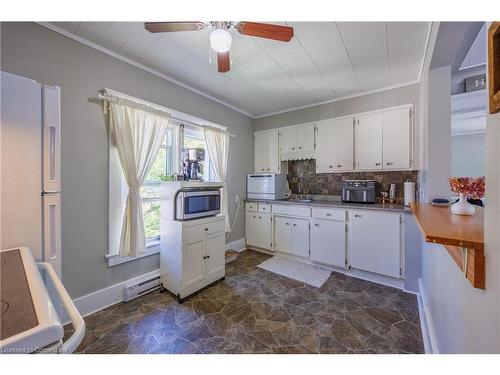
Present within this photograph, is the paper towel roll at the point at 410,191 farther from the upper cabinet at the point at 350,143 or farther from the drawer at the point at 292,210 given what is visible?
the drawer at the point at 292,210

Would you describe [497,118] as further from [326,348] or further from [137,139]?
[137,139]

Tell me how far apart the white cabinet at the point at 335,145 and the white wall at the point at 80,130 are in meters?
2.67

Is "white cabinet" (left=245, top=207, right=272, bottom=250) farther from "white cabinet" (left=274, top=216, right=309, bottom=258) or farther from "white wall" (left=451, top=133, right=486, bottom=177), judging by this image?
"white wall" (left=451, top=133, right=486, bottom=177)

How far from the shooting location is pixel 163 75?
2.54m

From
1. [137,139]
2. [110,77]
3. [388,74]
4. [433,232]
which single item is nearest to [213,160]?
[137,139]

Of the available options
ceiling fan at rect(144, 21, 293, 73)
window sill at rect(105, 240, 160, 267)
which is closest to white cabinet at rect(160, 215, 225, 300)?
window sill at rect(105, 240, 160, 267)

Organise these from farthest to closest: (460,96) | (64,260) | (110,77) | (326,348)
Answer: (460,96) < (110,77) < (64,260) < (326,348)

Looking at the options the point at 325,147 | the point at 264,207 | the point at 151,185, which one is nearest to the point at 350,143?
the point at 325,147

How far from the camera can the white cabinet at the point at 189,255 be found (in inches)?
86.6

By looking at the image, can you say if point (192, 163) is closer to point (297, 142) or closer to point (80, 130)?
point (80, 130)

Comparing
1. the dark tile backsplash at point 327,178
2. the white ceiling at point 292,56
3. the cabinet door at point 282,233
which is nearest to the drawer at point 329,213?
the cabinet door at point 282,233

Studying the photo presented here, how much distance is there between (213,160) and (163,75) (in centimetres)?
130

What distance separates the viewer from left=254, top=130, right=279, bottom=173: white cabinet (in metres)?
3.87

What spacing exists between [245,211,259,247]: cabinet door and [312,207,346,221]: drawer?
1.14 m
